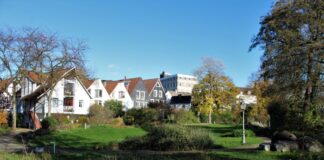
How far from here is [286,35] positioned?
24.9 metres

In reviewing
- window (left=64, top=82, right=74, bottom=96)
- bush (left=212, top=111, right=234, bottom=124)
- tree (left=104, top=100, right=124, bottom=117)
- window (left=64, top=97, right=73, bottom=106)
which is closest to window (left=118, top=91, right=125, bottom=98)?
tree (left=104, top=100, right=124, bottom=117)

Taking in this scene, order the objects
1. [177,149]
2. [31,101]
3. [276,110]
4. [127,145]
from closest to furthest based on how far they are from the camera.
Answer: [177,149] → [127,145] → [276,110] → [31,101]

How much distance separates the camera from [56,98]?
56625mm

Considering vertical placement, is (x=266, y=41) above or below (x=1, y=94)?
above

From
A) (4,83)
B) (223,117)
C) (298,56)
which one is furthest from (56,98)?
(298,56)

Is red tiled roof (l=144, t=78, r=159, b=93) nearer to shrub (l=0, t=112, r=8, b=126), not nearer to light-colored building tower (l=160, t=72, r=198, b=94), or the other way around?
shrub (l=0, t=112, r=8, b=126)

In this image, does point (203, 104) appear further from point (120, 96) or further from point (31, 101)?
point (31, 101)

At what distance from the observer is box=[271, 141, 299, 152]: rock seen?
17750 mm

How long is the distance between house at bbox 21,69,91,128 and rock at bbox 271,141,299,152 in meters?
37.5

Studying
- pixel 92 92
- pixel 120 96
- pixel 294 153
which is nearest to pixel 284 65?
pixel 294 153

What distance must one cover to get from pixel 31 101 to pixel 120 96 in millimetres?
23829

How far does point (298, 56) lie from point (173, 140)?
7.96 m

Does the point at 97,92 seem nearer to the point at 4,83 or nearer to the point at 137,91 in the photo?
the point at 137,91

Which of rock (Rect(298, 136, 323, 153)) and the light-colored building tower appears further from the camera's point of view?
the light-colored building tower
